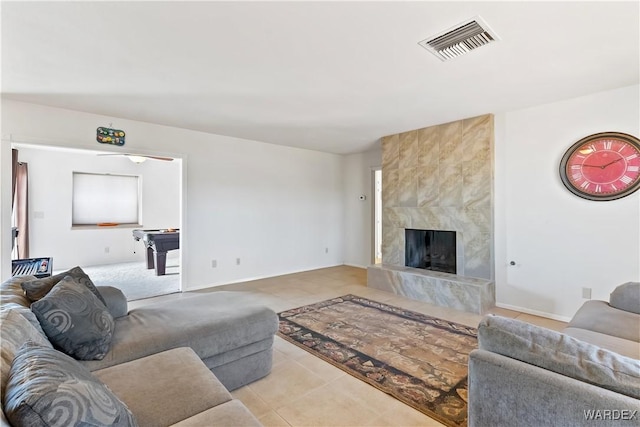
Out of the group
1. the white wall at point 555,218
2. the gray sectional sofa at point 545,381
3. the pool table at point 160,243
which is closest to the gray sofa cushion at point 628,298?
the white wall at point 555,218

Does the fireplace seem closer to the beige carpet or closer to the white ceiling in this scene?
the white ceiling

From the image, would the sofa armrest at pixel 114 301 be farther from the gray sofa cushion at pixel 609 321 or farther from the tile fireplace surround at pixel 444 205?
the tile fireplace surround at pixel 444 205

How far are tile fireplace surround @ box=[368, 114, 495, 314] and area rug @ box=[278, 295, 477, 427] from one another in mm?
603

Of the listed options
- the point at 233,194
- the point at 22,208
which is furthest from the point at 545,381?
the point at 22,208

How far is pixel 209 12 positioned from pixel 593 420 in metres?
2.61

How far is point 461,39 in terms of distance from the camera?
2154mm

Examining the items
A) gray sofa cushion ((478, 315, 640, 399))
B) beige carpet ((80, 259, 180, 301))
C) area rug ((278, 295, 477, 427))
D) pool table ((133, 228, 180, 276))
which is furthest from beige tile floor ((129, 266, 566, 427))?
pool table ((133, 228, 180, 276))

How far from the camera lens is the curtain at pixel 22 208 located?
5.51m

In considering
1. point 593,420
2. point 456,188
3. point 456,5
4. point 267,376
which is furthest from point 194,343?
point 456,188

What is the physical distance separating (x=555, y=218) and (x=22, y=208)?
838 cm

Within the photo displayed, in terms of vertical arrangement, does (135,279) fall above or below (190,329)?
below

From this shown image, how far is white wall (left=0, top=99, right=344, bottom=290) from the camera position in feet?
11.9

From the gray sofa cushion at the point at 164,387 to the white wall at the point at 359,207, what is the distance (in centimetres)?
502

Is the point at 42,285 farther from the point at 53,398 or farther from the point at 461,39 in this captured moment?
the point at 461,39
